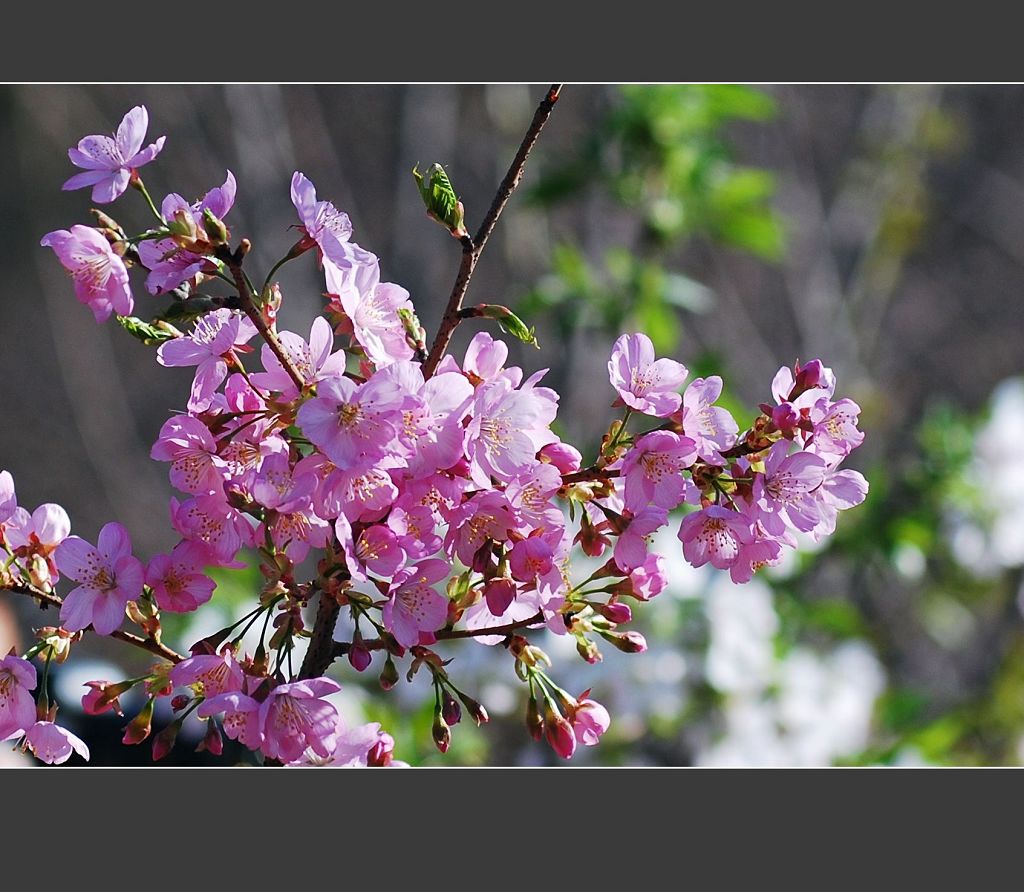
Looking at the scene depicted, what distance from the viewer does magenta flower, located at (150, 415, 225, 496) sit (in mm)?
795

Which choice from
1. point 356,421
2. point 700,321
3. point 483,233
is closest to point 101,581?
point 356,421

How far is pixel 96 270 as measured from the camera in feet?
2.63

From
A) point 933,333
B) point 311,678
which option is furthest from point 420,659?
point 933,333

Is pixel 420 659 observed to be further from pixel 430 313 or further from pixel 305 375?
pixel 430 313

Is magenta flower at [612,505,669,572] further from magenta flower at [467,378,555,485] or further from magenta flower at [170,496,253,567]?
magenta flower at [170,496,253,567]

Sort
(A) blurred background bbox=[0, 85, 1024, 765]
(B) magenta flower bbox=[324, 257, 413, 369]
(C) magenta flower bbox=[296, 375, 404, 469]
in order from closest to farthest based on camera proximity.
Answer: (C) magenta flower bbox=[296, 375, 404, 469] < (B) magenta flower bbox=[324, 257, 413, 369] < (A) blurred background bbox=[0, 85, 1024, 765]

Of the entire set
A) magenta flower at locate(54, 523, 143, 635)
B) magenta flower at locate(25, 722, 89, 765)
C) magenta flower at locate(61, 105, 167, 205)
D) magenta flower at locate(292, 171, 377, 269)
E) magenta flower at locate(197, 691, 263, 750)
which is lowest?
magenta flower at locate(25, 722, 89, 765)

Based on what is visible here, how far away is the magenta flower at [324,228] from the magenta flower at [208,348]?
3.1 inches

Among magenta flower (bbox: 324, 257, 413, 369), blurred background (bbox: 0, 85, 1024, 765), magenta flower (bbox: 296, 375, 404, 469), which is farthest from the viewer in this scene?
blurred background (bbox: 0, 85, 1024, 765)

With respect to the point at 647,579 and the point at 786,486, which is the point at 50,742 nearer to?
the point at 647,579

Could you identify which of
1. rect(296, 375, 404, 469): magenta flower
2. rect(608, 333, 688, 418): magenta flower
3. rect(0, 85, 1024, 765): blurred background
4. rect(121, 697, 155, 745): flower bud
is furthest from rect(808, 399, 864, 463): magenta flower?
rect(0, 85, 1024, 765): blurred background

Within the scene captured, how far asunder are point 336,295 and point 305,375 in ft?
0.21

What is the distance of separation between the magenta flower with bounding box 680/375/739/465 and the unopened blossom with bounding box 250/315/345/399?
0.25 metres

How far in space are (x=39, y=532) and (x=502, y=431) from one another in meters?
0.39
